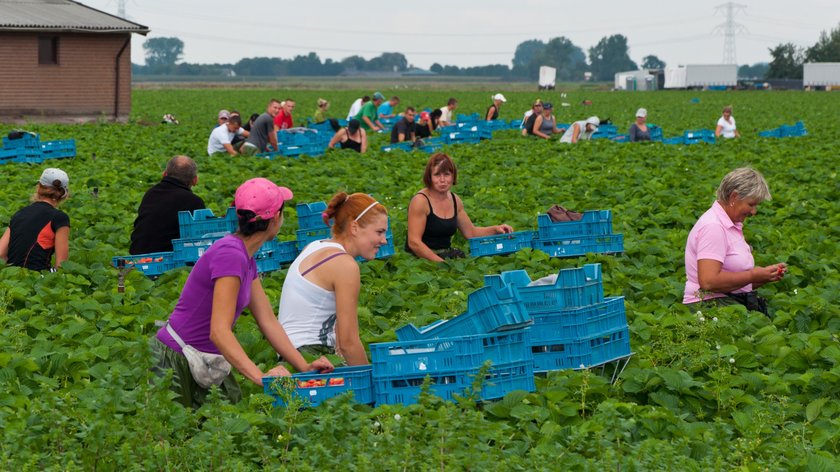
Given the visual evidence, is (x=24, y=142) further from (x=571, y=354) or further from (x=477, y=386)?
(x=477, y=386)

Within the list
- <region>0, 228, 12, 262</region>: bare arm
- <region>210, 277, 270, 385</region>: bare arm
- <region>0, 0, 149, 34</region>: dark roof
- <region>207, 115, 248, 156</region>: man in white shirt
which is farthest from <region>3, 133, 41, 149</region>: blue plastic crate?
<region>0, 0, 149, 34</region>: dark roof

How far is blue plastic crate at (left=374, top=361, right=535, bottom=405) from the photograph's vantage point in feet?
15.9

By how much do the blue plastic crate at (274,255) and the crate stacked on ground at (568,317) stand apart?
12.0 feet

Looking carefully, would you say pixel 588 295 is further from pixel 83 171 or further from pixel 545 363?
pixel 83 171

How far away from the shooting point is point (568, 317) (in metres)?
5.38

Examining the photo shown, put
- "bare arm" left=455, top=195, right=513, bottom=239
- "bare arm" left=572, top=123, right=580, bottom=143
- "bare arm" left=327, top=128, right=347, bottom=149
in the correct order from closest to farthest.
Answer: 1. "bare arm" left=455, top=195, right=513, bottom=239
2. "bare arm" left=327, top=128, right=347, bottom=149
3. "bare arm" left=572, top=123, right=580, bottom=143

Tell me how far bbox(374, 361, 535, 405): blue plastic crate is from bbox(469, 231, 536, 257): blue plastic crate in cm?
410

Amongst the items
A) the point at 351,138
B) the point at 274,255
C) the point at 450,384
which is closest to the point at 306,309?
the point at 450,384

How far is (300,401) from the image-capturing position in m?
4.54

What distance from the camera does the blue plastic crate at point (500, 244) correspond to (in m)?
9.16

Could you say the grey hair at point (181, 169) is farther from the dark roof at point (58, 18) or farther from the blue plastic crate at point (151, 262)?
the dark roof at point (58, 18)

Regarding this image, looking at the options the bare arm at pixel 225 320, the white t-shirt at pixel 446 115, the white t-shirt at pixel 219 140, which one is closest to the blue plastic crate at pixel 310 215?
the bare arm at pixel 225 320

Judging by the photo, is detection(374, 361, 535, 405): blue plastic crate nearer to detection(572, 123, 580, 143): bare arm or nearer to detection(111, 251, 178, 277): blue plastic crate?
detection(111, 251, 178, 277): blue plastic crate

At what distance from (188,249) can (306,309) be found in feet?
10.9
